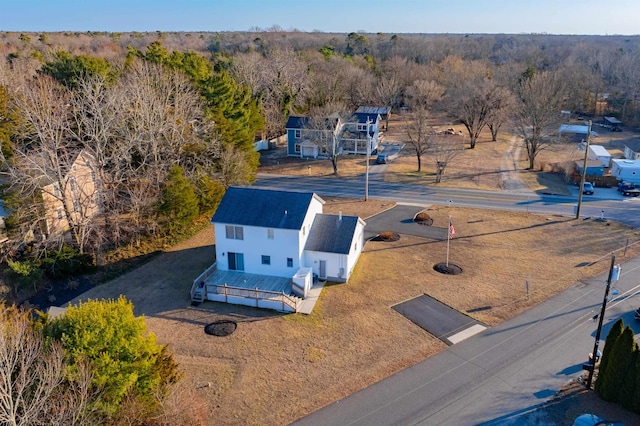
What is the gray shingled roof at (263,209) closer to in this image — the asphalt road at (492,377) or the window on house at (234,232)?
the window on house at (234,232)

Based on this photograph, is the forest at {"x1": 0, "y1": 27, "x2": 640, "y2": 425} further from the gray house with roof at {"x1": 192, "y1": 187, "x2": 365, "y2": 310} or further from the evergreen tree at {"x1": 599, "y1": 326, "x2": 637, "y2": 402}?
the gray house with roof at {"x1": 192, "y1": 187, "x2": 365, "y2": 310}

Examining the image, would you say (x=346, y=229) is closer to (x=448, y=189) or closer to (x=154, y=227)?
(x=154, y=227)

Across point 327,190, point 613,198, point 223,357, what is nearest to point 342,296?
point 223,357

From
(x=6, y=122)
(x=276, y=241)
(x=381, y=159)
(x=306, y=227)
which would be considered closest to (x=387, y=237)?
(x=306, y=227)

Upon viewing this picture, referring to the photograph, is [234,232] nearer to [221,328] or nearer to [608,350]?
[221,328]

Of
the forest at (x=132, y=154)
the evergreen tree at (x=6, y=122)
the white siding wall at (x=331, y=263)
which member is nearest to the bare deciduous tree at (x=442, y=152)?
the forest at (x=132, y=154)

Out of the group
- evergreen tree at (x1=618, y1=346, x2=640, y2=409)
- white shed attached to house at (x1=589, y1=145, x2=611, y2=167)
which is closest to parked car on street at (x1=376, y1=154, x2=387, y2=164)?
white shed attached to house at (x1=589, y1=145, x2=611, y2=167)

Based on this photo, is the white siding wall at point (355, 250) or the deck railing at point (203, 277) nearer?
the deck railing at point (203, 277)
